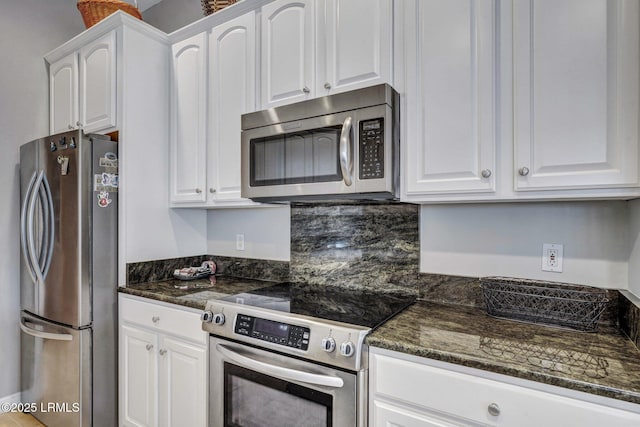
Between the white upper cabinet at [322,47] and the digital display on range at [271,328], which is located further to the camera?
the white upper cabinet at [322,47]

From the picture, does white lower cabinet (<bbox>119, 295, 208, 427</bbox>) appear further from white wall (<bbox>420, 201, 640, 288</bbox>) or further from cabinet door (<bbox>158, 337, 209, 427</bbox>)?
white wall (<bbox>420, 201, 640, 288</bbox>)

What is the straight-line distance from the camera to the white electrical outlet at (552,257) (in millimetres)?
1441

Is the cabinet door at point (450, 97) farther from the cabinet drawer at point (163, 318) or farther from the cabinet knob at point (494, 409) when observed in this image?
the cabinet drawer at point (163, 318)

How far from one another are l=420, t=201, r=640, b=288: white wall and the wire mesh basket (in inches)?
3.2

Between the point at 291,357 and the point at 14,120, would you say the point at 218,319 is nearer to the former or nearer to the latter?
the point at 291,357

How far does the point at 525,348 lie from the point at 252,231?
1.71 m

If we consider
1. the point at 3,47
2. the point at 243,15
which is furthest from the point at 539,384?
the point at 3,47

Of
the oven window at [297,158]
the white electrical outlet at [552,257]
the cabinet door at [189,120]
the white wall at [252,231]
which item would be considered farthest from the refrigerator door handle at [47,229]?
the white electrical outlet at [552,257]

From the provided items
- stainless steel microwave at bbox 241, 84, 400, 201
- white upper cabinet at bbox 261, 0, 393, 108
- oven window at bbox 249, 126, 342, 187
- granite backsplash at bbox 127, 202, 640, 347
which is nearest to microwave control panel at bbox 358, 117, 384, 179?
stainless steel microwave at bbox 241, 84, 400, 201

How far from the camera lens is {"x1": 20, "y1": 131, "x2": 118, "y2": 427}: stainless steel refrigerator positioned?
6.51ft

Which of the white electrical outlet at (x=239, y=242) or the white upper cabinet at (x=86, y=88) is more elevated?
the white upper cabinet at (x=86, y=88)

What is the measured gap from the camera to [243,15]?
1.98 metres

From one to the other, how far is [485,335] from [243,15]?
198cm

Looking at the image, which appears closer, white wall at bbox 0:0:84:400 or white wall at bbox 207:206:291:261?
white wall at bbox 207:206:291:261
